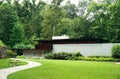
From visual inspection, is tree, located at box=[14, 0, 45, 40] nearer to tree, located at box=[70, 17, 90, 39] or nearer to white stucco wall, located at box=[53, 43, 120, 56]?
tree, located at box=[70, 17, 90, 39]

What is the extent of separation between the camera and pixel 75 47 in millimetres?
55969

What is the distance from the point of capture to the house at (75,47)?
5282cm

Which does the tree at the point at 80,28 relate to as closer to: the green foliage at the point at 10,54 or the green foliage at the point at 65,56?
the green foliage at the point at 10,54

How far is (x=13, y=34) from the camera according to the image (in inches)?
2864

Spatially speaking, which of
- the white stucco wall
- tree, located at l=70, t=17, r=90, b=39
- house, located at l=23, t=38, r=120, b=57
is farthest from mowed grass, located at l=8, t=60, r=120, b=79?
tree, located at l=70, t=17, r=90, b=39

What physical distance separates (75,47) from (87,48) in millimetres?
2651

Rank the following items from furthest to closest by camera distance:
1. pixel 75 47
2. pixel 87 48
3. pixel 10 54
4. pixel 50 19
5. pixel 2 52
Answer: pixel 50 19 → pixel 10 54 → pixel 75 47 → pixel 87 48 → pixel 2 52

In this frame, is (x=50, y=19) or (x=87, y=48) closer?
(x=87, y=48)

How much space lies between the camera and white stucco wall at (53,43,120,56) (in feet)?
172

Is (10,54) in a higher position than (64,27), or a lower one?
lower

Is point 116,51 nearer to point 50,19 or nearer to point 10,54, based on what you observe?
point 10,54

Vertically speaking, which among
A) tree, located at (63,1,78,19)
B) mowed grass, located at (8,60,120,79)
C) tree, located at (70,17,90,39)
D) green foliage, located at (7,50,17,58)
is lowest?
green foliage, located at (7,50,17,58)

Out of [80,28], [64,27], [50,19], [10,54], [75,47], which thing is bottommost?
[10,54]

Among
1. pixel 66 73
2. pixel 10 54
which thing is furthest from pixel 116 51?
pixel 66 73
